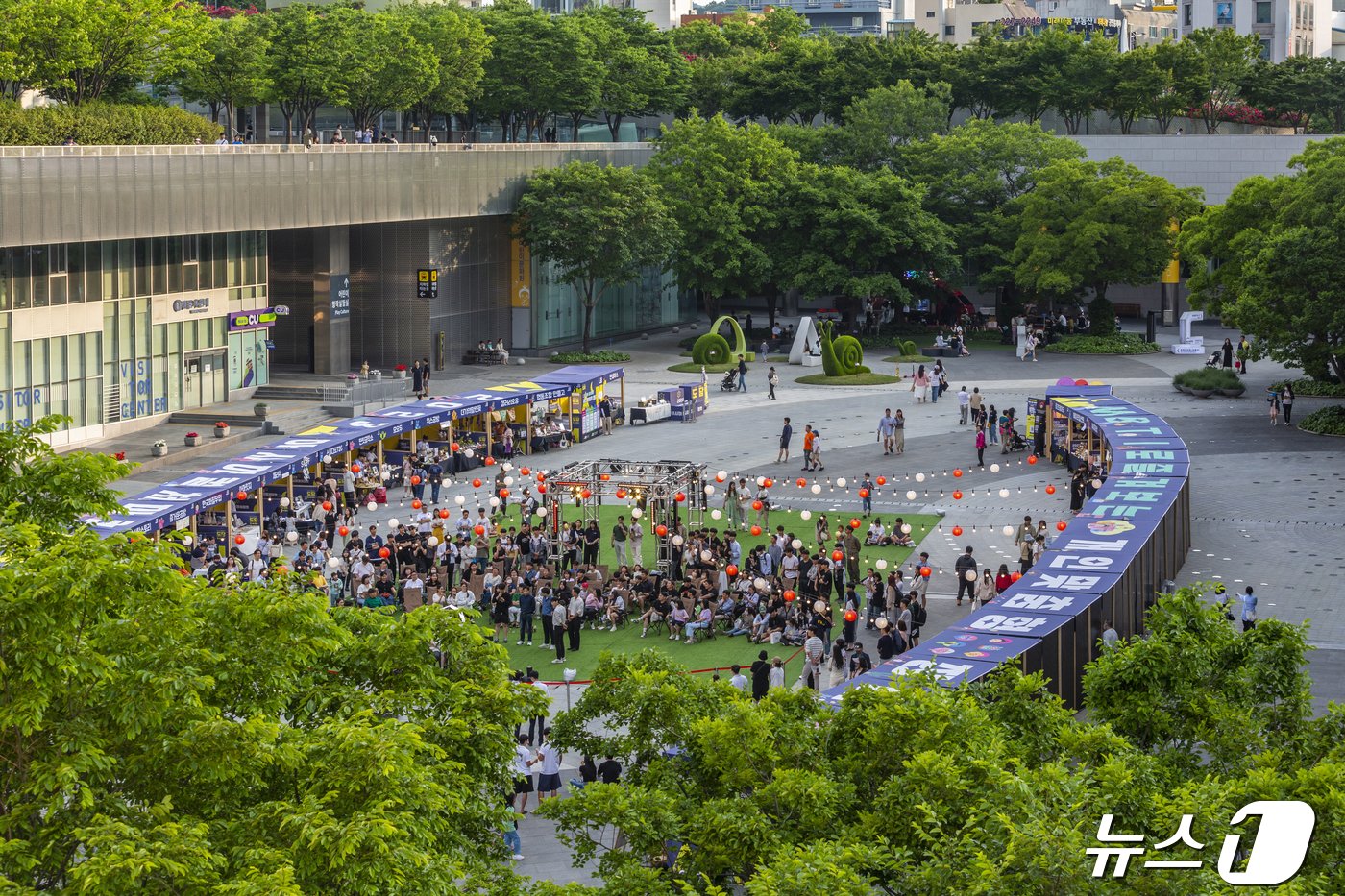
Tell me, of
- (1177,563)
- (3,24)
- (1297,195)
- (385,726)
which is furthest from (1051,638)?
(3,24)

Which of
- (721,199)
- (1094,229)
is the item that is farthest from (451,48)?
(1094,229)

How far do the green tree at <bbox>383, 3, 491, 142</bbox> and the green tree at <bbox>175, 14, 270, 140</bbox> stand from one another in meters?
9.33

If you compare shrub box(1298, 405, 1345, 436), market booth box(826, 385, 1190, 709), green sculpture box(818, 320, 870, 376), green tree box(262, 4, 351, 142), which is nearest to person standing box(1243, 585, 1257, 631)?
market booth box(826, 385, 1190, 709)

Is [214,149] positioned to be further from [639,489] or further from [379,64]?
→ [639,489]

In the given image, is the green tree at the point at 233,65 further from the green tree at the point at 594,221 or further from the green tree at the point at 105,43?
the green tree at the point at 594,221

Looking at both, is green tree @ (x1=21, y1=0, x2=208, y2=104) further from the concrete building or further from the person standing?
the person standing

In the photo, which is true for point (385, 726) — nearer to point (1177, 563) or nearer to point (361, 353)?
point (1177, 563)

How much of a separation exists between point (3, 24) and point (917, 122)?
42.4 metres

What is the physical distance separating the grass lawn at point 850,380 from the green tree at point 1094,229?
1031 cm

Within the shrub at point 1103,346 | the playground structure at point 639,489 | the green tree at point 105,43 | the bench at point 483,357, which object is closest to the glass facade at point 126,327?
the green tree at point 105,43

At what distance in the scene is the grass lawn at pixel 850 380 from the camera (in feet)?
221

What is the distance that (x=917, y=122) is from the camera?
8412cm

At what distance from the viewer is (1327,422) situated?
184ft

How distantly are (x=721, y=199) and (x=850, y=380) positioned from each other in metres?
12.2
